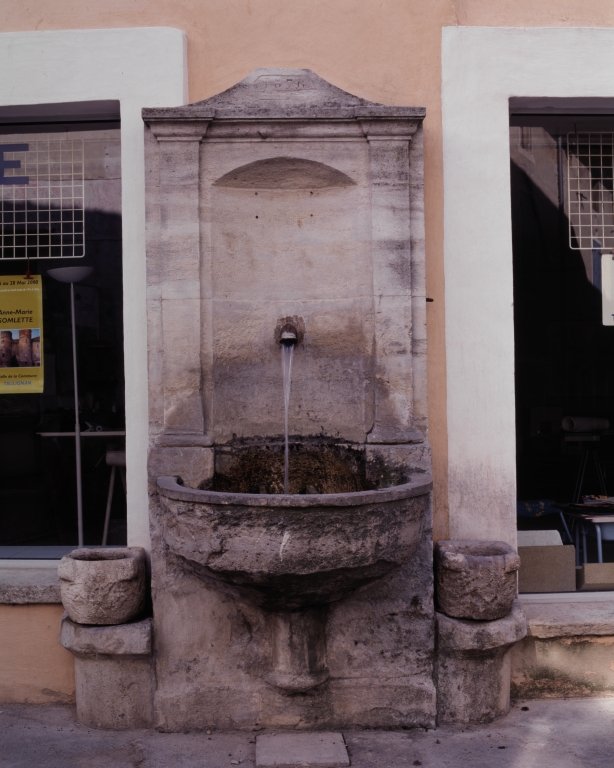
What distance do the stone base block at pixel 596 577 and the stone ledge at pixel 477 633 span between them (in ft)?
2.50

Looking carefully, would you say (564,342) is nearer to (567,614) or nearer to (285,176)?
(567,614)

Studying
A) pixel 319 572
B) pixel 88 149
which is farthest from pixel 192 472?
pixel 88 149

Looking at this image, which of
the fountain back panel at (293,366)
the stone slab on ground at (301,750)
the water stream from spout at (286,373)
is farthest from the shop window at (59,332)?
the stone slab on ground at (301,750)

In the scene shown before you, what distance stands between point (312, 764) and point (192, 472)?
1315 mm

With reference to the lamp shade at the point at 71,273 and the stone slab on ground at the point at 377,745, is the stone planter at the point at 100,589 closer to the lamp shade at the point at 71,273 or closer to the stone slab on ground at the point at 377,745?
the stone slab on ground at the point at 377,745

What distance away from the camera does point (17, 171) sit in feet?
13.9

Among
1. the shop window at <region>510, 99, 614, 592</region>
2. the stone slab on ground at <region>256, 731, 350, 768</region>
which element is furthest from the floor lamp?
the shop window at <region>510, 99, 614, 592</region>

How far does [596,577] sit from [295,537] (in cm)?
205

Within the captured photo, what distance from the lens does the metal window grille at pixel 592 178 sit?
4.27 m

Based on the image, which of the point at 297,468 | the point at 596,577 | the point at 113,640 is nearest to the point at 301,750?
the point at 113,640

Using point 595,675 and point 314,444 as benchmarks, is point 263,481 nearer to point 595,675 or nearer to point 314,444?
point 314,444

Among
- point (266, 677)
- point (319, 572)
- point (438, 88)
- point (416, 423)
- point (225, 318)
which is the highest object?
point (438, 88)

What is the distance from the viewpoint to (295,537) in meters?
3.02

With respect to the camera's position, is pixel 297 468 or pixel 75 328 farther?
pixel 75 328
